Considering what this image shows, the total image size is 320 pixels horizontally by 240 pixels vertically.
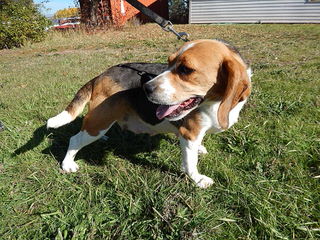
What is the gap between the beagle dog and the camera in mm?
2379

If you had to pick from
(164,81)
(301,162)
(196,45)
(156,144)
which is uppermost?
(196,45)

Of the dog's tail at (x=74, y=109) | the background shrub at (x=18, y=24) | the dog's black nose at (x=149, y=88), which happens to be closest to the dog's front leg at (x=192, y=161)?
the dog's black nose at (x=149, y=88)

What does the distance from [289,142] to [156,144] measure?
1.74 metres

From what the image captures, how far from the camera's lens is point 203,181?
2824 mm

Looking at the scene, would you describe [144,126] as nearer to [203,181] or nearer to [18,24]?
[203,181]

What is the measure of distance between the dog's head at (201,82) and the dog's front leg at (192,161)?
0.41m

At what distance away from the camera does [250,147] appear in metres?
3.33

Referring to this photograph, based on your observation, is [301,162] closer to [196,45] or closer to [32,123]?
[196,45]

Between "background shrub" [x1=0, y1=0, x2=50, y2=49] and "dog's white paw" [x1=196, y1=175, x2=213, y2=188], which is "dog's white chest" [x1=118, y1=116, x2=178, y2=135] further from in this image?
"background shrub" [x1=0, y1=0, x2=50, y2=49]

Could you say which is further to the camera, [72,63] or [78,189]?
[72,63]

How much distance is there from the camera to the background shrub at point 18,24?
13242mm

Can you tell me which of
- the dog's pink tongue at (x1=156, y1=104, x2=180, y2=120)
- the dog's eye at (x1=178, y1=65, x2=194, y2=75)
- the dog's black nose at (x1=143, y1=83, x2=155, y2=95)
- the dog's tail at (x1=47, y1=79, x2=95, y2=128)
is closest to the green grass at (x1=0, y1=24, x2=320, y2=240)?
the dog's tail at (x1=47, y1=79, x2=95, y2=128)

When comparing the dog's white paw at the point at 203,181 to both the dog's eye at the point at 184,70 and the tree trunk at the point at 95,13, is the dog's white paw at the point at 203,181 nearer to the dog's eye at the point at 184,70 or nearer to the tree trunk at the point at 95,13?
the dog's eye at the point at 184,70

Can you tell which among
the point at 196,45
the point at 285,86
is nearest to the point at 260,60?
the point at 285,86
